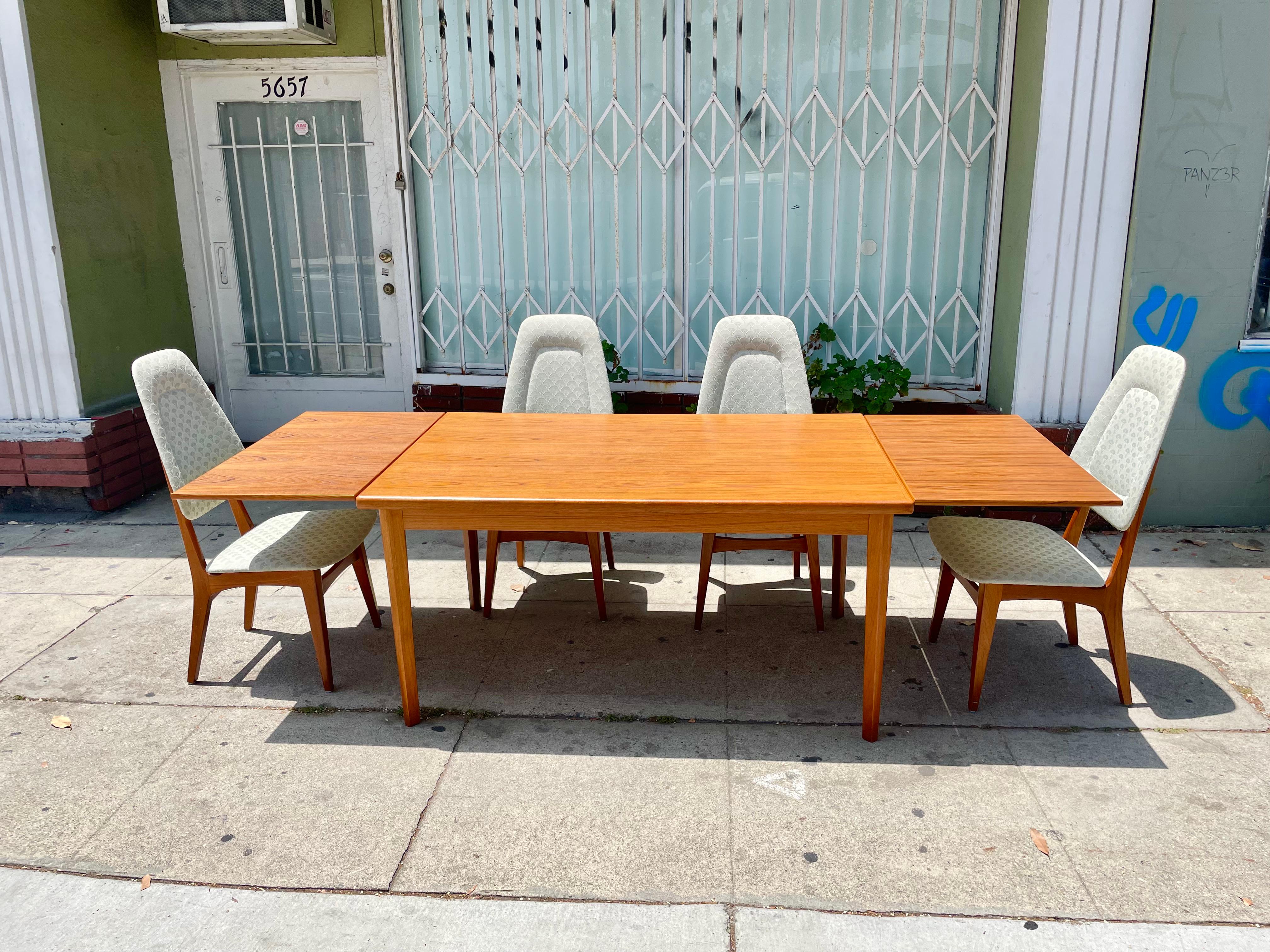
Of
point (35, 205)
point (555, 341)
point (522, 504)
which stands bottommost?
point (522, 504)

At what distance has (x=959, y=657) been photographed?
3053mm

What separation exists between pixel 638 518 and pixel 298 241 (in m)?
3.45

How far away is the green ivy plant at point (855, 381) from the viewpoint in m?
4.38

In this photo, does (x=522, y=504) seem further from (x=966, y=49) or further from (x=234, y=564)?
(x=966, y=49)

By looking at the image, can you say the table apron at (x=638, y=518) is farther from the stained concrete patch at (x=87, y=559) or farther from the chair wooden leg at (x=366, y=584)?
the stained concrete patch at (x=87, y=559)

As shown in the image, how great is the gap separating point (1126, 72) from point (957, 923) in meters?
3.35

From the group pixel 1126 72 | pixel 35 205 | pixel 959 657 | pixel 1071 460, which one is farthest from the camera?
pixel 35 205

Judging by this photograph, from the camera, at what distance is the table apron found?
237cm

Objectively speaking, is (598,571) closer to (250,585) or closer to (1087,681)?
(250,585)

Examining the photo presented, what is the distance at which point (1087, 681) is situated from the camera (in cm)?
290

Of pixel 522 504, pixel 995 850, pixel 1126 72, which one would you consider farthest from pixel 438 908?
pixel 1126 72

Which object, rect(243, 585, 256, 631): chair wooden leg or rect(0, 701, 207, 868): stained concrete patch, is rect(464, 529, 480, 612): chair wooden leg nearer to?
rect(243, 585, 256, 631): chair wooden leg

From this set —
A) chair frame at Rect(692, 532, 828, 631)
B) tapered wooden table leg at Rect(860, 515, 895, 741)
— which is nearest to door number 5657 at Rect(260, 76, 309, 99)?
chair frame at Rect(692, 532, 828, 631)

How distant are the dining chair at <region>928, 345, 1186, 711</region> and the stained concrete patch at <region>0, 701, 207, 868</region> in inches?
86.8
